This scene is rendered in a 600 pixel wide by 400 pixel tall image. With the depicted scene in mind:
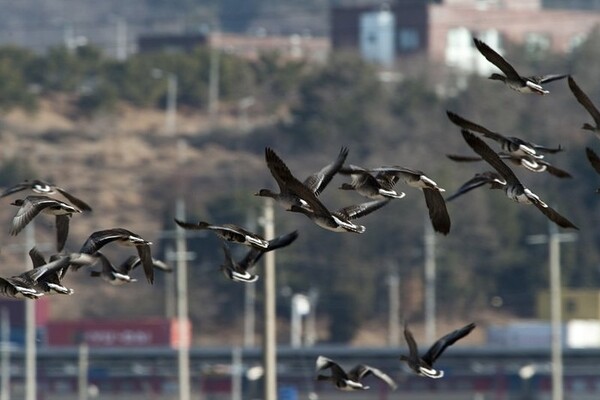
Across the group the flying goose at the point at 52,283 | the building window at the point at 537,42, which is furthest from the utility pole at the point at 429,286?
the flying goose at the point at 52,283

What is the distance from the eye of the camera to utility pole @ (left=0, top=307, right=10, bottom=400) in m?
60.1

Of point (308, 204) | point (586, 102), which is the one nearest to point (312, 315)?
point (308, 204)

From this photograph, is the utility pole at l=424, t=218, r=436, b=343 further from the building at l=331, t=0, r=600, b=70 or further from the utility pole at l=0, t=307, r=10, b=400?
the building at l=331, t=0, r=600, b=70

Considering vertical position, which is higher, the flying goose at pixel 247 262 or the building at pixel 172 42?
the flying goose at pixel 247 262

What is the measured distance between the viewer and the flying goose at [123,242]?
16.0 meters

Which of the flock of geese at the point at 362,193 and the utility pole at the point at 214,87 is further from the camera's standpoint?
the utility pole at the point at 214,87

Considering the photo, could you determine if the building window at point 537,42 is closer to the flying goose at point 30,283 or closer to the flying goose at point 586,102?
the flying goose at point 30,283

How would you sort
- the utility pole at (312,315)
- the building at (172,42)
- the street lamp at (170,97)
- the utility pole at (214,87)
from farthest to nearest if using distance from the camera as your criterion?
the building at (172,42) → the utility pole at (214,87) → the street lamp at (170,97) → the utility pole at (312,315)

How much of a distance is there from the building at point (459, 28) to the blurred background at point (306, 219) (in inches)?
12.2

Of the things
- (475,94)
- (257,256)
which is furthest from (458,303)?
(257,256)

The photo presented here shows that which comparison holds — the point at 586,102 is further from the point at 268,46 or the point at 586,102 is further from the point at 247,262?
the point at 268,46

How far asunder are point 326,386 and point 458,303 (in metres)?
28.8

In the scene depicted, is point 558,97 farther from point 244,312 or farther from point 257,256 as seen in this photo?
point 257,256

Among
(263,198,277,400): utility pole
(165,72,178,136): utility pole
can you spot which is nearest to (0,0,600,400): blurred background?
(165,72,178,136): utility pole
